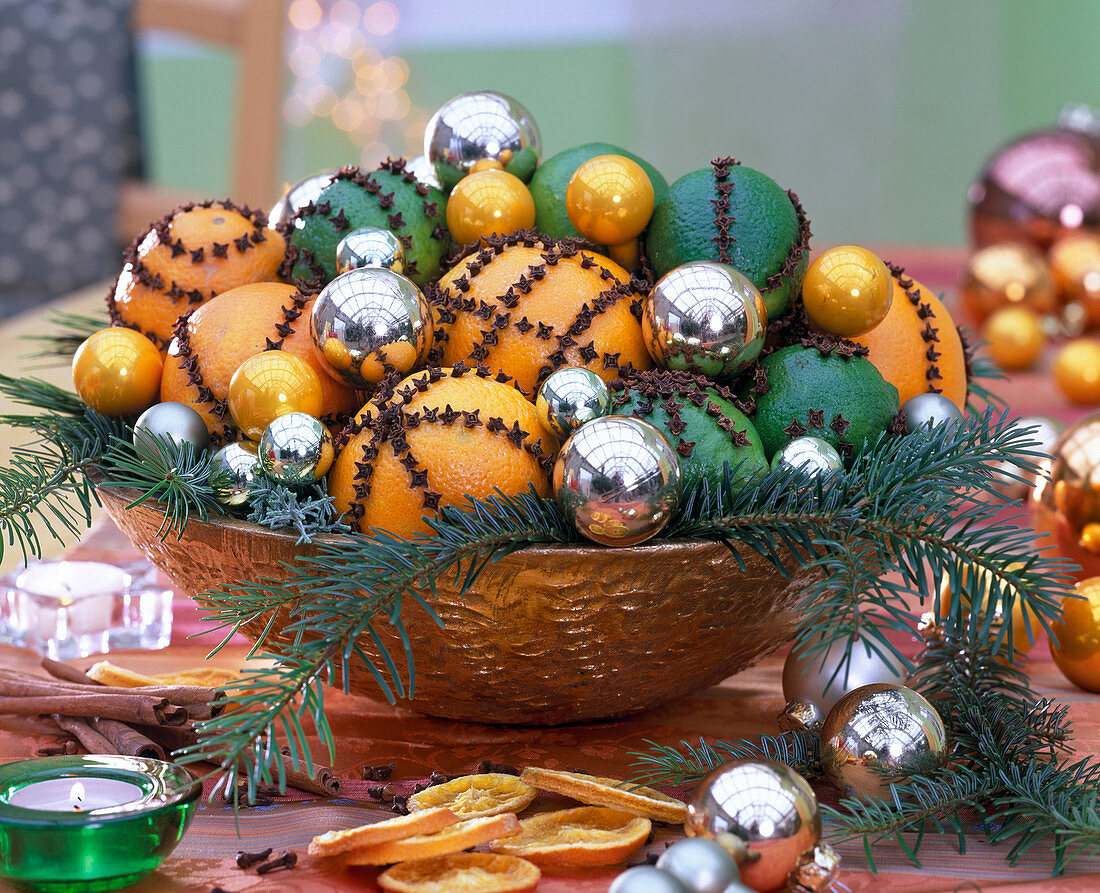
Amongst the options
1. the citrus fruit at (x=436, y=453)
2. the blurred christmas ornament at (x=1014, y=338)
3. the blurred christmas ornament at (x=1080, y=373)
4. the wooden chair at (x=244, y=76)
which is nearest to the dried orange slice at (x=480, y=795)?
the citrus fruit at (x=436, y=453)

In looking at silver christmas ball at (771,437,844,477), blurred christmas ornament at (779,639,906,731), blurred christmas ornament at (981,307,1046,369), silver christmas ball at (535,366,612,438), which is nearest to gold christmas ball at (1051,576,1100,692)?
blurred christmas ornament at (779,639,906,731)

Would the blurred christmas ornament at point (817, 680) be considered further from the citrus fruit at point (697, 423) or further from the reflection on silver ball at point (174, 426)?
the reflection on silver ball at point (174, 426)

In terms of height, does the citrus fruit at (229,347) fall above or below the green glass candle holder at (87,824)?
above

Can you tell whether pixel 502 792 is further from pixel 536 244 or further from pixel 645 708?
pixel 536 244

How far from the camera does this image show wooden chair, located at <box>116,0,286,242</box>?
2338mm

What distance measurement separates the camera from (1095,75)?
3.85m

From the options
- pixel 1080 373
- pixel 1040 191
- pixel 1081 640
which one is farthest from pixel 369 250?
pixel 1040 191

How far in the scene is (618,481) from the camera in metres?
0.45

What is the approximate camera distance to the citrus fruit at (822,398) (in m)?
0.56

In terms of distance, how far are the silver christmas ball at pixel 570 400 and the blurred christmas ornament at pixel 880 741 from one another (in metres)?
0.18

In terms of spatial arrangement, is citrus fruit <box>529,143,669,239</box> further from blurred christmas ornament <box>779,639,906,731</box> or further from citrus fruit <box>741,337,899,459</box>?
blurred christmas ornament <box>779,639,906,731</box>

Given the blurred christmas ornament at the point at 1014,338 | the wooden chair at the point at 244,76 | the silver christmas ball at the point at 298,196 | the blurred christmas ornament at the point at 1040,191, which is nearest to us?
the silver christmas ball at the point at 298,196

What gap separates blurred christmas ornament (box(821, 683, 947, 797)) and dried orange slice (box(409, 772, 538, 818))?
14cm

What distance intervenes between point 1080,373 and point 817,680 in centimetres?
88
